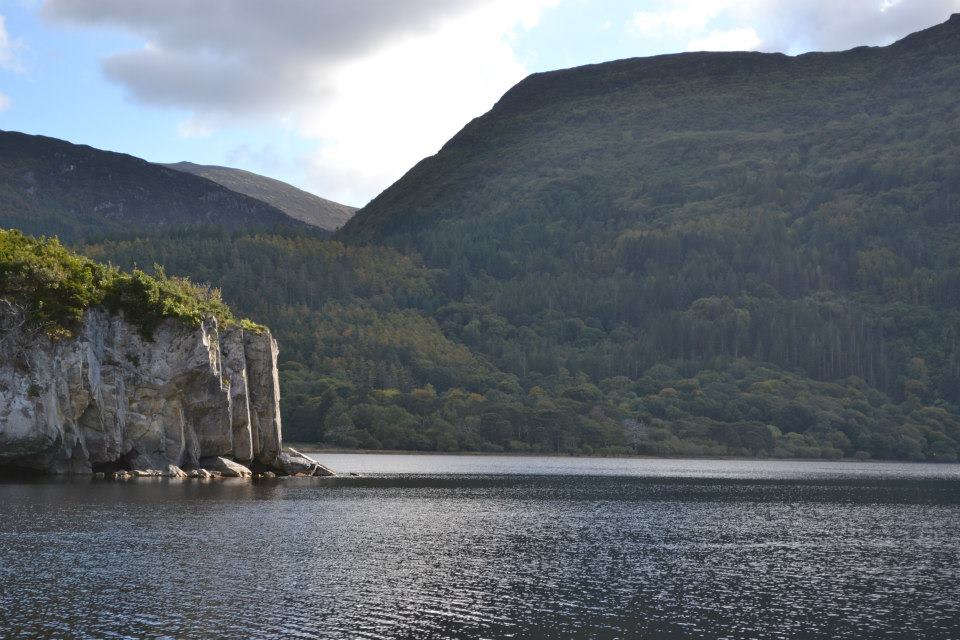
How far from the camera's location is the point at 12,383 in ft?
293

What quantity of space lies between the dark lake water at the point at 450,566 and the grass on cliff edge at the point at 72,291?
1450cm

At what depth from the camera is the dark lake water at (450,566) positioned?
41469mm

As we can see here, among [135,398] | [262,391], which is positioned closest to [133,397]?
[135,398]

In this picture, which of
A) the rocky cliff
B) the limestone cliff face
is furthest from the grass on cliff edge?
the limestone cliff face

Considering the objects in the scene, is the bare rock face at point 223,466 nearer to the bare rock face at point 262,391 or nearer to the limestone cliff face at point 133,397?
the limestone cliff face at point 133,397

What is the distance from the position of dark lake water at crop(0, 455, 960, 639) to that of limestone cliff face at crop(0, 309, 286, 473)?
6.14 metres

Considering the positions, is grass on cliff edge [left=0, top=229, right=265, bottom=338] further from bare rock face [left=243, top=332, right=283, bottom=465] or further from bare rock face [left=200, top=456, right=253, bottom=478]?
bare rock face [left=200, top=456, right=253, bottom=478]

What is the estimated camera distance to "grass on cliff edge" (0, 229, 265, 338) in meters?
92.7

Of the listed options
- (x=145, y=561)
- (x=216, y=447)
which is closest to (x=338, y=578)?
(x=145, y=561)

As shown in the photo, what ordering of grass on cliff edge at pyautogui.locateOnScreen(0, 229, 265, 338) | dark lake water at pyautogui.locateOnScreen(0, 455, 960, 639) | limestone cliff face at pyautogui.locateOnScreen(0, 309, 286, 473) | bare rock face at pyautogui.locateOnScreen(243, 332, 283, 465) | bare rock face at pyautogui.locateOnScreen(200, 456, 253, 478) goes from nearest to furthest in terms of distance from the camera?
dark lake water at pyautogui.locateOnScreen(0, 455, 960, 639)
limestone cliff face at pyautogui.locateOnScreen(0, 309, 286, 473)
grass on cliff edge at pyautogui.locateOnScreen(0, 229, 265, 338)
bare rock face at pyautogui.locateOnScreen(200, 456, 253, 478)
bare rock face at pyautogui.locateOnScreen(243, 332, 283, 465)

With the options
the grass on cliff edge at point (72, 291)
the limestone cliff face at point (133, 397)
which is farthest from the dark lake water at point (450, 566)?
the grass on cliff edge at point (72, 291)

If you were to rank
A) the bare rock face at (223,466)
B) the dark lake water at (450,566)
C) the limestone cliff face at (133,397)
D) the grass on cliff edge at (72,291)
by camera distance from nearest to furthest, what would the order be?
1. the dark lake water at (450,566)
2. the limestone cliff face at (133,397)
3. the grass on cliff edge at (72,291)
4. the bare rock face at (223,466)

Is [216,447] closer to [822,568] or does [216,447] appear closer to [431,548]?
[431,548]

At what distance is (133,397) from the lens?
101 m
